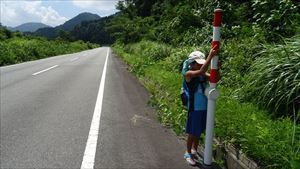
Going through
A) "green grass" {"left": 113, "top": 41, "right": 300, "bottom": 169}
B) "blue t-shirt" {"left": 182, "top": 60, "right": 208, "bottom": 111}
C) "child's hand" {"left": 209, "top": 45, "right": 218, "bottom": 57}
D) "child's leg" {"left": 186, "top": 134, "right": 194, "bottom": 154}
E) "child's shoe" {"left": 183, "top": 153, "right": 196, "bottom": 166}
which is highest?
"child's hand" {"left": 209, "top": 45, "right": 218, "bottom": 57}

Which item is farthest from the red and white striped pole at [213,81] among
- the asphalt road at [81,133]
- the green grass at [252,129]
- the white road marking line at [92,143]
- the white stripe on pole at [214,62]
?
the white road marking line at [92,143]

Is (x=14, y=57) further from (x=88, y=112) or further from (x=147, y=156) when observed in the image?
(x=147, y=156)

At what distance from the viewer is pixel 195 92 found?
14.6 feet

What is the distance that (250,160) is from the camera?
12.4 ft

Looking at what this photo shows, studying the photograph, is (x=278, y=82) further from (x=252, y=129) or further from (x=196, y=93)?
(x=196, y=93)

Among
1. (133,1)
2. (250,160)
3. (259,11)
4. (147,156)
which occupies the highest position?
(133,1)

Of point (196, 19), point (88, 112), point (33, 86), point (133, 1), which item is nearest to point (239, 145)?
point (88, 112)

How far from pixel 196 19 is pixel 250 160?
12016 mm

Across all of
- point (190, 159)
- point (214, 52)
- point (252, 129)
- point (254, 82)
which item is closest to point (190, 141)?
point (190, 159)

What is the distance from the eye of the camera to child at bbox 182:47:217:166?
14.3ft

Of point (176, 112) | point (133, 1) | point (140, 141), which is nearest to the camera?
point (140, 141)

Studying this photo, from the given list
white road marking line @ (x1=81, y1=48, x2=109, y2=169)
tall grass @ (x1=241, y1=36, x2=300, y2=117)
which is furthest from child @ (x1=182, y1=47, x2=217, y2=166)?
white road marking line @ (x1=81, y1=48, x2=109, y2=169)

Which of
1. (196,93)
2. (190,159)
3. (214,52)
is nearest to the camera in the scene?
(214,52)

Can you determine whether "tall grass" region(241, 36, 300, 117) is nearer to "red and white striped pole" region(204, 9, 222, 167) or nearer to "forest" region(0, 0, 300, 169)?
"forest" region(0, 0, 300, 169)
